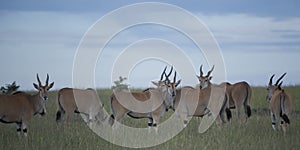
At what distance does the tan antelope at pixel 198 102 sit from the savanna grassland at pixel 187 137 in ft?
1.43

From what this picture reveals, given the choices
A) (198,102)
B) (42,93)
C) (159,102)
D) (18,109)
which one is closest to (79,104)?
(42,93)

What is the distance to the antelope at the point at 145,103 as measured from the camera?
15.2 metres

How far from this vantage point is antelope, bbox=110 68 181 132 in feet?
49.8

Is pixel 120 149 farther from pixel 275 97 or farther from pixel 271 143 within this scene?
pixel 275 97

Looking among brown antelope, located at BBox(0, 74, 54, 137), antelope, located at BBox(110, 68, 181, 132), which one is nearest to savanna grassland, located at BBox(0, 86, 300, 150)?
brown antelope, located at BBox(0, 74, 54, 137)

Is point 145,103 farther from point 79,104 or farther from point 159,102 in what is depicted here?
point 79,104

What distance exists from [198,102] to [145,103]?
1.69 metres

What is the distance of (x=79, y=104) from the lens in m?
16.0

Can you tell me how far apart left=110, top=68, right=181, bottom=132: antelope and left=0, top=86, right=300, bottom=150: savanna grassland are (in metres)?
0.86

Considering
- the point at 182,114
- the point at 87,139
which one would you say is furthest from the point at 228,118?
the point at 87,139

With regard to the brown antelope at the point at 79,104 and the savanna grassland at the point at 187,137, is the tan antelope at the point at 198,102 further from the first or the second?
the brown antelope at the point at 79,104

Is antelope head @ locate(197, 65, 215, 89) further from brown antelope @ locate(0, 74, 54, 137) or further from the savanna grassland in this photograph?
brown antelope @ locate(0, 74, 54, 137)

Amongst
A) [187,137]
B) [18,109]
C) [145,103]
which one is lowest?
[187,137]

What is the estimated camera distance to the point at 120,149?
11445 mm
